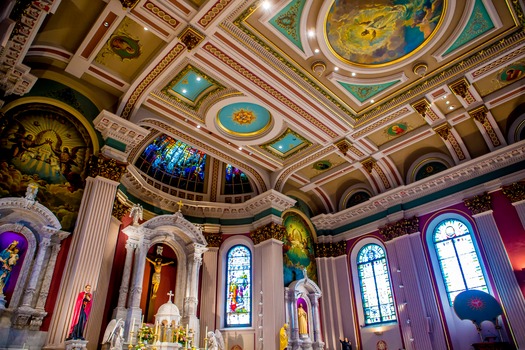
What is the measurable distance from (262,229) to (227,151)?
3.56 meters

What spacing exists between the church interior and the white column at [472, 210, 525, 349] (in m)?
0.05

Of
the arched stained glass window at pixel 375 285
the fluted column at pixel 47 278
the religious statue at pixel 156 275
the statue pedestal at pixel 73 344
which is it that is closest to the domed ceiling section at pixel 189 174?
the religious statue at pixel 156 275

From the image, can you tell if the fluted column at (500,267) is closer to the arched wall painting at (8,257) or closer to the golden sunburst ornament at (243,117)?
the golden sunburst ornament at (243,117)

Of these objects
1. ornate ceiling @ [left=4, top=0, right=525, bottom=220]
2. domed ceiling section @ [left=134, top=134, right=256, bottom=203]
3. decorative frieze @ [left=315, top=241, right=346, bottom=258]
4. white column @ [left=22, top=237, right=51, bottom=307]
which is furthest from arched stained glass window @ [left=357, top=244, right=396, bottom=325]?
white column @ [left=22, top=237, right=51, bottom=307]

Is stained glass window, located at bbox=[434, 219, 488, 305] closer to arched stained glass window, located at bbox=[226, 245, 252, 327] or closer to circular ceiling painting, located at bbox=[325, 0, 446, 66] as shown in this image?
circular ceiling painting, located at bbox=[325, 0, 446, 66]

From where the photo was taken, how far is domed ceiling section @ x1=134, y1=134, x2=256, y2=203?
16.1 m

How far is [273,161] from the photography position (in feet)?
51.8

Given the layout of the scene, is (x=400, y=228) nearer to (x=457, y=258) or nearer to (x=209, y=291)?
(x=457, y=258)

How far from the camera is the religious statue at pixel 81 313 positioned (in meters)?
8.33

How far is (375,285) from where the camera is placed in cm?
1556

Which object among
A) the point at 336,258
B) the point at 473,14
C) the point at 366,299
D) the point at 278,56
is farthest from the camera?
the point at 336,258

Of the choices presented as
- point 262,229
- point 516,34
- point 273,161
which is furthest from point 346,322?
point 516,34

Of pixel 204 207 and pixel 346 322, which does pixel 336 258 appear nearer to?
pixel 346 322

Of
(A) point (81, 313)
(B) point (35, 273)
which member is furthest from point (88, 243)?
(A) point (81, 313)
